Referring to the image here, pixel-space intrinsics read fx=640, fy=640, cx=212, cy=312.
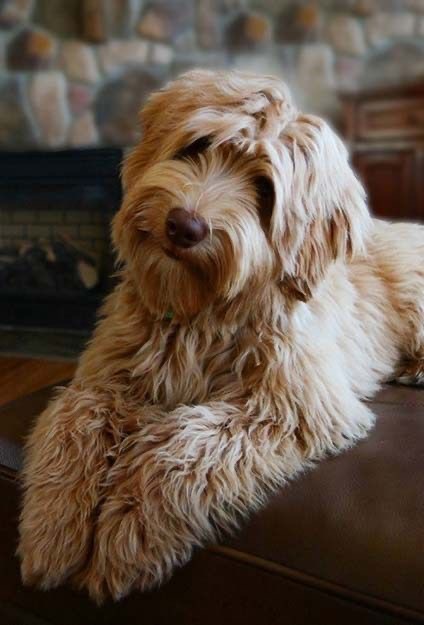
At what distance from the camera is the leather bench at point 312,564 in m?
0.80

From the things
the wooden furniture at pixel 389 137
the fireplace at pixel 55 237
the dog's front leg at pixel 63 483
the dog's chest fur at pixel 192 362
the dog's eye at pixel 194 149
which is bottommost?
the fireplace at pixel 55 237

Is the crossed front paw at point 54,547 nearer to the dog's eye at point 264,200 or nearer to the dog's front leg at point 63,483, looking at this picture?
the dog's front leg at point 63,483

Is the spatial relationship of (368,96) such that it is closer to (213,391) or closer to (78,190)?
(78,190)

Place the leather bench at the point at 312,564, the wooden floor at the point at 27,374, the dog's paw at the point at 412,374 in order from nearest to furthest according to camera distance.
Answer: the leather bench at the point at 312,564
the dog's paw at the point at 412,374
the wooden floor at the point at 27,374

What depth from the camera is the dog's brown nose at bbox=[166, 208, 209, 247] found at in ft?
3.01

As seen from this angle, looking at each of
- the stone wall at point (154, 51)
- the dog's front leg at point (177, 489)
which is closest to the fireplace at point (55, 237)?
the stone wall at point (154, 51)

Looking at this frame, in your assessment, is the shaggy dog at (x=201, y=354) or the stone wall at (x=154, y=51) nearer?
the shaggy dog at (x=201, y=354)

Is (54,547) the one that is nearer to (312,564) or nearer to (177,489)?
(177,489)

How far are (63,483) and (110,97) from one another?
2.22 m

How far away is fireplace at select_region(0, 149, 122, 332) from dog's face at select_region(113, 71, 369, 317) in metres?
1.62

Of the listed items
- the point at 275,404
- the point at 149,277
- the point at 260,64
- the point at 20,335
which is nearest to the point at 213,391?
the point at 275,404

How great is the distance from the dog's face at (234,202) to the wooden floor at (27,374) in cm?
145

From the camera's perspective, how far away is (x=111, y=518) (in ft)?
2.95

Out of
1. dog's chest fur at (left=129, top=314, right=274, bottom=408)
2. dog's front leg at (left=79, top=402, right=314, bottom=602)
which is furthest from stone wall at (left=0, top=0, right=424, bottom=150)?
dog's front leg at (left=79, top=402, right=314, bottom=602)
